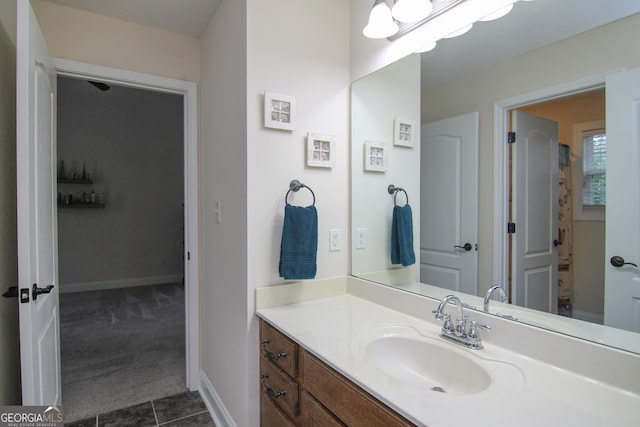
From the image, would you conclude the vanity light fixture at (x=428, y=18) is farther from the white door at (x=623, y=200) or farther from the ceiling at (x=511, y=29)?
the white door at (x=623, y=200)

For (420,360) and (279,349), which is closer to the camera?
(420,360)

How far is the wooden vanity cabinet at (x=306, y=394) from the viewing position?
92 centimetres

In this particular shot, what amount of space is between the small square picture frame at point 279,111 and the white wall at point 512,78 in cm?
63

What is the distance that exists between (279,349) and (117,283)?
4.88 metres

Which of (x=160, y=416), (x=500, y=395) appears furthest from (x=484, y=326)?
(x=160, y=416)

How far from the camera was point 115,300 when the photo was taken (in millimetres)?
4512

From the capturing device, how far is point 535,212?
3.94ft

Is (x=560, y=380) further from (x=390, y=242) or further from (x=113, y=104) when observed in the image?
(x=113, y=104)

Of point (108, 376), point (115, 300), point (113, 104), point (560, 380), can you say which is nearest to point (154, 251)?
point (115, 300)

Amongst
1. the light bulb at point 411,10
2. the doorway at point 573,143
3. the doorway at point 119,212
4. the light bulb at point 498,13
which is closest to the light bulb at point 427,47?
the light bulb at point 411,10

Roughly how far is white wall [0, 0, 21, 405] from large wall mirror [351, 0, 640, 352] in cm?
164

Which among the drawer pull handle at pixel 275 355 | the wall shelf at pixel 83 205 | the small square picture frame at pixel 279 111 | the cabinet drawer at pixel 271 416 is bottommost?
the cabinet drawer at pixel 271 416

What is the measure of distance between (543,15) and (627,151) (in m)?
0.53

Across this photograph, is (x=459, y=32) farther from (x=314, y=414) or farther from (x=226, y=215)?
(x=314, y=414)
